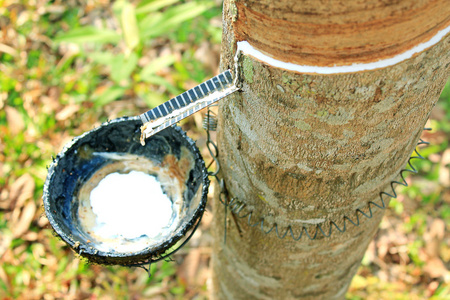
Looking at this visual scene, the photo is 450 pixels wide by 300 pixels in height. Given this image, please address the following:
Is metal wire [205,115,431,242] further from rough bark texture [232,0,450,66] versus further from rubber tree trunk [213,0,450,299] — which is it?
rough bark texture [232,0,450,66]

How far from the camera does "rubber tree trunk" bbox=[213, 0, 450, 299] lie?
609mm

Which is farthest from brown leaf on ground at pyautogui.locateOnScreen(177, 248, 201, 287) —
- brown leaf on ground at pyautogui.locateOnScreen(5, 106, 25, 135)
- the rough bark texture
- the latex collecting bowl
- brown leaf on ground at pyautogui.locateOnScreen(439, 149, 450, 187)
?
the rough bark texture

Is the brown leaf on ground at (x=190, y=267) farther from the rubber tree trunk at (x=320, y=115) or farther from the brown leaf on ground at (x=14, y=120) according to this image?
the brown leaf on ground at (x=14, y=120)

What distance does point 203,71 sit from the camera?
2926 mm

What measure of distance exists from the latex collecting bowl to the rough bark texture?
19.5 inches

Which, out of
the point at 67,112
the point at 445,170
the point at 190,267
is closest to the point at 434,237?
the point at 445,170

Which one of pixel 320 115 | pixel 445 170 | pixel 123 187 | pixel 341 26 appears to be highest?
pixel 341 26

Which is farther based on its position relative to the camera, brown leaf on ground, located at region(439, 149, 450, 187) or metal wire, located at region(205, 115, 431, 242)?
brown leaf on ground, located at region(439, 149, 450, 187)

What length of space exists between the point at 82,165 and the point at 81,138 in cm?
14

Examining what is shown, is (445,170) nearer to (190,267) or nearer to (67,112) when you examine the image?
(190,267)

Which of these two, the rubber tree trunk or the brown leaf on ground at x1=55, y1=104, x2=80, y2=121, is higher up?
the rubber tree trunk

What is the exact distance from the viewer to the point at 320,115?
2.37 ft

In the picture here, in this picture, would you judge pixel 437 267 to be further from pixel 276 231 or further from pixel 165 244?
pixel 165 244

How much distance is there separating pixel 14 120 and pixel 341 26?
9.03 ft
